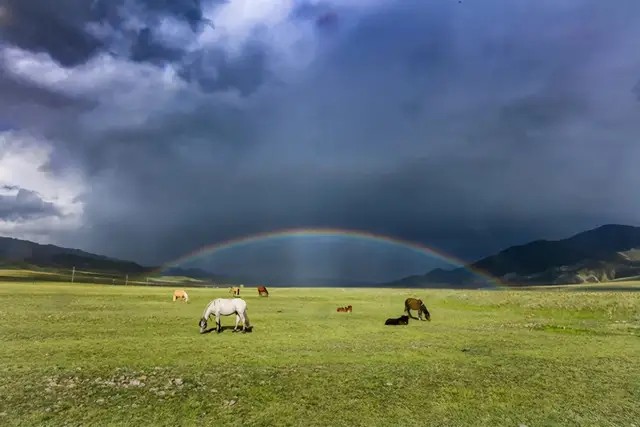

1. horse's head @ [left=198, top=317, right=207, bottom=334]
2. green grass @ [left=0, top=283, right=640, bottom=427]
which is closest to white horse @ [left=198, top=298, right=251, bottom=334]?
horse's head @ [left=198, top=317, right=207, bottom=334]

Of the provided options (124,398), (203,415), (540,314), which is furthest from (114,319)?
(540,314)

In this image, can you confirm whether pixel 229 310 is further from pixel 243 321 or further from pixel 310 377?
pixel 310 377

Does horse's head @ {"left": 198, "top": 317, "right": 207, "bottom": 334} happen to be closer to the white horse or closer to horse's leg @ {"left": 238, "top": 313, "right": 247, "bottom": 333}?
the white horse

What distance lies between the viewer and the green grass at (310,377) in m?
12.5

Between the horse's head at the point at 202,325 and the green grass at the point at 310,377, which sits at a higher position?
the horse's head at the point at 202,325

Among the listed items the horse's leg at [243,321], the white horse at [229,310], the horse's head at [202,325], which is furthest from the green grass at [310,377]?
the white horse at [229,310]

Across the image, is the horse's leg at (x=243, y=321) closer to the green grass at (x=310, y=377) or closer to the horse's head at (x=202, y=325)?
the green grass at (x=310, y=377)

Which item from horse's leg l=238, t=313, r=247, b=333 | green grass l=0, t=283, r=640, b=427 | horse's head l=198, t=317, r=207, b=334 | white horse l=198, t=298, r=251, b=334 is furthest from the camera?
white horse l=198, t=298, r=251, b=334

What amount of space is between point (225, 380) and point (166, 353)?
19.0ft

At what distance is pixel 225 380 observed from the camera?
15242 millimetres

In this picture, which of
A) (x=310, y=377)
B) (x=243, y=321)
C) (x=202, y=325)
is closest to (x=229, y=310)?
(x=243, y=321)

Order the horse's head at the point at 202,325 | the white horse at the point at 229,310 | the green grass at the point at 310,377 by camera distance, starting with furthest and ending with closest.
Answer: the white horse at the point at 229,310 < the horse's head at the point at 202,325 < the green grass at the point at 310,377

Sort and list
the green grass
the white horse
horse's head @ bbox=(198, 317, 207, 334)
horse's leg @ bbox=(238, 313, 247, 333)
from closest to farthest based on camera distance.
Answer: the green grass
horse's head @ bbox=(198, 317, 207, 334)
horse's leg @ bbox=(238, 313, 247, 333)
the white horse

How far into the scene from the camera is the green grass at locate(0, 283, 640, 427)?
40.9 ft
